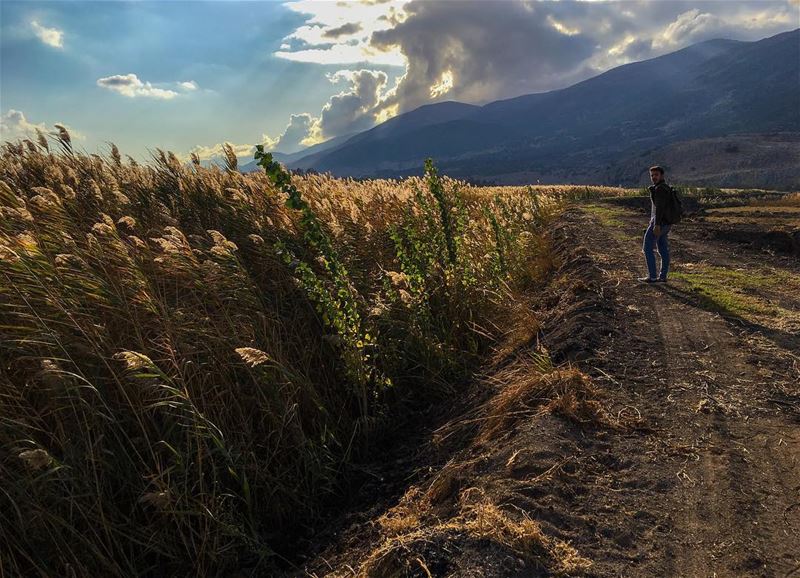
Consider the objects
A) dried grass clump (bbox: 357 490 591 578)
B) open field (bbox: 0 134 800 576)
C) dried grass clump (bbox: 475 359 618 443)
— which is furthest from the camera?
dried grass clump (bbox: 475 359 618 443)

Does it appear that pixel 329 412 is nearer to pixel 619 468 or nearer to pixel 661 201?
pixel 619 468

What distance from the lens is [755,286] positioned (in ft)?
26.1

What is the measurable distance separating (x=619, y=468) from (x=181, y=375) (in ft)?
10.4

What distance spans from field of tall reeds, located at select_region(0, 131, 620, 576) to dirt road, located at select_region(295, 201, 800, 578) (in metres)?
0.78

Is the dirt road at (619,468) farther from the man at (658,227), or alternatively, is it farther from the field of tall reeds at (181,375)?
the man at (658,227)

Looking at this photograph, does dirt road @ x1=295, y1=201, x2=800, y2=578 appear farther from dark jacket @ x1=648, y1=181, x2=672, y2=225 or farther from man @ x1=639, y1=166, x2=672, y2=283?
dark jacket @ x1=648, y1=181, x2=672, y2=225

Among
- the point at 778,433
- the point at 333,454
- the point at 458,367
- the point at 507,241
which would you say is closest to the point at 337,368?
the point at 333,454

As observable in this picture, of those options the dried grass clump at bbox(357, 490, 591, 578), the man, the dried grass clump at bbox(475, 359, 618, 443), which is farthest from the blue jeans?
the dried grass clump at bbox(357, 490, 591, 578)

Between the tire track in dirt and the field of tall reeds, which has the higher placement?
the field of tall reeds

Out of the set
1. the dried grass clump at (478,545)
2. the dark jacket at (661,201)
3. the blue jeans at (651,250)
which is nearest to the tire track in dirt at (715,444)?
the dried grass clump at (478,545)

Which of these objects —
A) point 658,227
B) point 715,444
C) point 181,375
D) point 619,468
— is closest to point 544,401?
point 619,468

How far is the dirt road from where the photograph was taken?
262 cm

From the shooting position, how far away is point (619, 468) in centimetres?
336

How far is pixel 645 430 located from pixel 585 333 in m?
1.92
